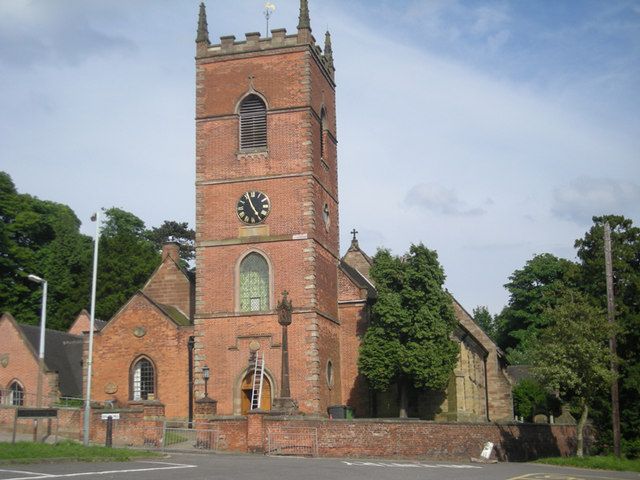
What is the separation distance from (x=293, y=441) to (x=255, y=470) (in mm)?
7115

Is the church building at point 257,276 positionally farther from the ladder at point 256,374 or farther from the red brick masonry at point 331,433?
the red brick masonry at point 331,433

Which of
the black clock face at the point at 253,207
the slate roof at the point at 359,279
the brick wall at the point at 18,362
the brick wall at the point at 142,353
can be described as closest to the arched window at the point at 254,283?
the black clock face at the point at 253,207

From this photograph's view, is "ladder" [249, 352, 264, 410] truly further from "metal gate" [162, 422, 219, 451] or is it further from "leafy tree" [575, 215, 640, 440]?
"leafy tree" [575, 215, 640, 440]

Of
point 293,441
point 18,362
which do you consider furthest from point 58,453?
point 18,362

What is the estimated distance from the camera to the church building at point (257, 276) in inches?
1401

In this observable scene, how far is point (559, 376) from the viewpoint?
32344 mm

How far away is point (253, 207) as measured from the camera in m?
37.0

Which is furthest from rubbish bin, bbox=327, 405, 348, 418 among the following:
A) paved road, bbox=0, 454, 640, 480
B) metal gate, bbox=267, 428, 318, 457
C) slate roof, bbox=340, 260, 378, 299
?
paved road, bbox=0, 454, 640, 480

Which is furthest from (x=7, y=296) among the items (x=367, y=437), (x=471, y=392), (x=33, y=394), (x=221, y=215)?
(x=367, y=437)

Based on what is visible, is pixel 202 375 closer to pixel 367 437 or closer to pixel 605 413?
pixel 367 437

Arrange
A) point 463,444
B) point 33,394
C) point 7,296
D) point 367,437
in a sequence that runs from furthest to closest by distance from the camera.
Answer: point 7,296 → point 33,394 → point 463,444 → point 367,437

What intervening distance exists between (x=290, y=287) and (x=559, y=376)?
37.5 ft

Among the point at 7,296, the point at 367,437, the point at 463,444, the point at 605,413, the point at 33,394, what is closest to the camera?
the point at 367,437

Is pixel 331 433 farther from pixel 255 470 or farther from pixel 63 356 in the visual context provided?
pixel 63 356
